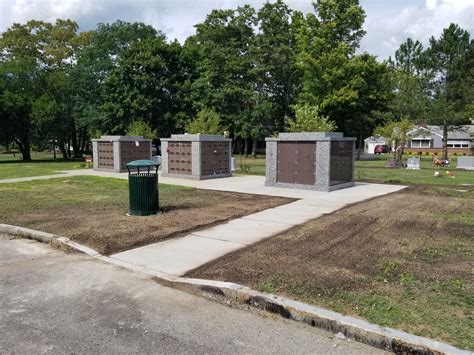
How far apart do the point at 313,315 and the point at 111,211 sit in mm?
6996

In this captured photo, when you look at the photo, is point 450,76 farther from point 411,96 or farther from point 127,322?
point 127,322

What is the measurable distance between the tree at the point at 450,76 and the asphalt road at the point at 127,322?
123ft

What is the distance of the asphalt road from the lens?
3.69 m

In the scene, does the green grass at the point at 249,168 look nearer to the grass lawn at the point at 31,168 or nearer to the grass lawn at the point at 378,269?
the grass lawn at the point at 31,168

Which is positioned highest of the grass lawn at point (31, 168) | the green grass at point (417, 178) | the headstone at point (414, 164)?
the headstone at point (414, 164)

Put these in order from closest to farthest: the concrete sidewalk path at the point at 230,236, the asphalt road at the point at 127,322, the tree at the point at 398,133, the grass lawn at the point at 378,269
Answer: the asphalt road at the point at 127,322, the grass lawn at the point at 378,269, the concrete sidewalk path at the point at 230,236, the tree at the point at 398,133

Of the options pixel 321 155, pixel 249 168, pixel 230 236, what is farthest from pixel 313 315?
pixel 249 168

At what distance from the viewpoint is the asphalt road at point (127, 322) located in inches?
145

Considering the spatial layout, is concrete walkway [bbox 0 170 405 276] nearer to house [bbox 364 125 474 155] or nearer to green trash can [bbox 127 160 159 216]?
green trash can [bbox 127 160 159 216]

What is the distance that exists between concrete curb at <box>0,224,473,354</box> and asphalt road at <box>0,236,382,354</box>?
0.10m

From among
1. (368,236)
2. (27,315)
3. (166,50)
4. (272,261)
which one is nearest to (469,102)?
(166,50)

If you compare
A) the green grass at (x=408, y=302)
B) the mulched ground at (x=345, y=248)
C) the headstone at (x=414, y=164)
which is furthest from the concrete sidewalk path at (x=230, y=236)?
the headstone at (x=414, y=164)

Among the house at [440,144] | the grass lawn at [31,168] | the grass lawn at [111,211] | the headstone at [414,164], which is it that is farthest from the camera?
the house at [440,144]

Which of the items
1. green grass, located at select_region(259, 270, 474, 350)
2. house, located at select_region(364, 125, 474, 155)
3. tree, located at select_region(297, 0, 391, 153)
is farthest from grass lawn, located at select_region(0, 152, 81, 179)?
house, located at select_region(364, 125, 474, 155)
